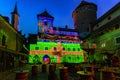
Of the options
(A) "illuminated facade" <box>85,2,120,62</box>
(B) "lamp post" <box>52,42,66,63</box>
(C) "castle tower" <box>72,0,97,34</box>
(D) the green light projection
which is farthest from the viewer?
(C) "castle tower" <box>72,0,97,34</box>

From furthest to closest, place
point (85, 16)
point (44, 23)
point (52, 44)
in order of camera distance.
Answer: point (85, 16) < point (44, 23) < point (52, 44)

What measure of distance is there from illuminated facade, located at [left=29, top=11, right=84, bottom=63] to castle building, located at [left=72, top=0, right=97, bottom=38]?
5013 millimetres

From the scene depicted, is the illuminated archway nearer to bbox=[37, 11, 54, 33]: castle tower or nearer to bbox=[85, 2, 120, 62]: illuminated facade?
bbox=[37, 11, 54, 33]: castle tower

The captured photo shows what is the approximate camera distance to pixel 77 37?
51.2 m

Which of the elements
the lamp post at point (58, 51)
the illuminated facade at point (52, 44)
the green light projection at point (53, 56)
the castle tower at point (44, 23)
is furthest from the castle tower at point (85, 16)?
the lamp post at point (58, 51)

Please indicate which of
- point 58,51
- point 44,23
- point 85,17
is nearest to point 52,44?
point 58,51

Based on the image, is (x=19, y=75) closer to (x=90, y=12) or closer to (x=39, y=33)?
(x=39, y=33)

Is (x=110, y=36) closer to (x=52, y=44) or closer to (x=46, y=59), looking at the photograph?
(x=52, y=44)

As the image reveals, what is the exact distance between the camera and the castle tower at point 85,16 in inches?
2089

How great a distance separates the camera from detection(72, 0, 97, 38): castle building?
174ft

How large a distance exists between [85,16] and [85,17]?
0.41 meters

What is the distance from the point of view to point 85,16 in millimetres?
53625

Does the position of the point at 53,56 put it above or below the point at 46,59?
above

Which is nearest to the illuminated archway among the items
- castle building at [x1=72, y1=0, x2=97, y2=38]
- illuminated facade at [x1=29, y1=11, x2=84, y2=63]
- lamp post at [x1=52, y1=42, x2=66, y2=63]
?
illuminated facade at [x1=29, y1=11, x2=84, y2=63]
